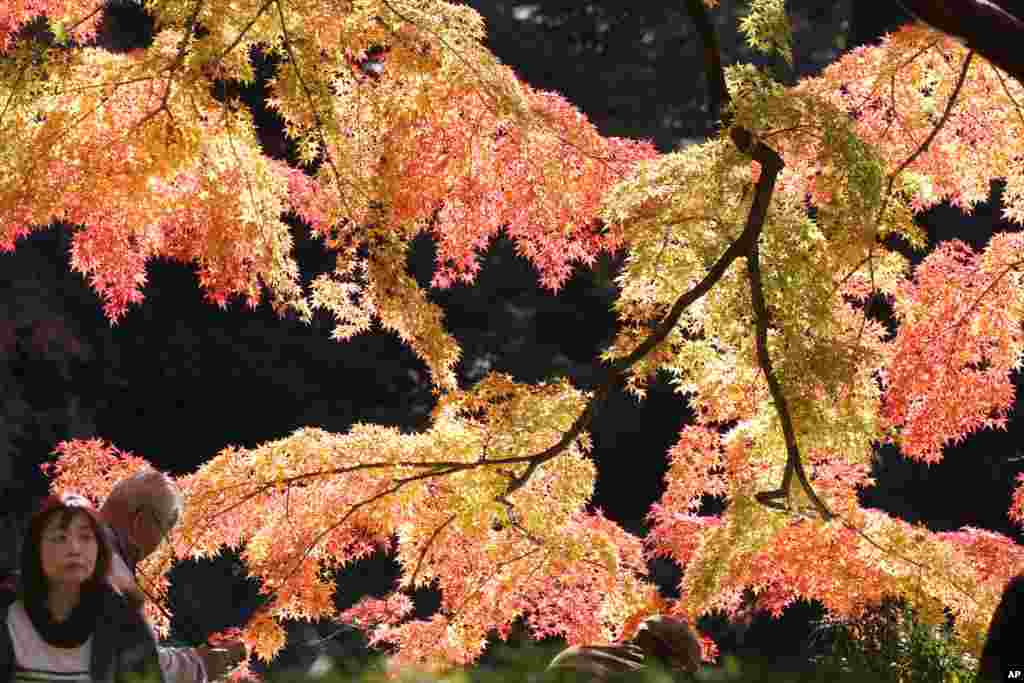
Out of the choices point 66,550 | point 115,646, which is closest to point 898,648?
point 115,646

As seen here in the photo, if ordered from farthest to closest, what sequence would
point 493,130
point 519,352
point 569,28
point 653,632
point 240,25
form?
point 569,28
point 519,352
point 493,130
point 240,25
point 653,632

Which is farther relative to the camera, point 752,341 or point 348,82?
point 348,82

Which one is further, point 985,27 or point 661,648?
point 661,648

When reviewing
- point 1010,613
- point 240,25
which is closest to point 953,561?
point 1010,613

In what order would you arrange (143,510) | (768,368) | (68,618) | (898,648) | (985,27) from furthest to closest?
(898,648) → (768,368) → (143,510) → (985,27) → (68,618)

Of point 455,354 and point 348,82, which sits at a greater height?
point 348,82

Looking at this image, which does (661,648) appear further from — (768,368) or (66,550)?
(66,550)

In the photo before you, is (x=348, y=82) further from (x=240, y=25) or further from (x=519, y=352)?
(x=519, y=352)

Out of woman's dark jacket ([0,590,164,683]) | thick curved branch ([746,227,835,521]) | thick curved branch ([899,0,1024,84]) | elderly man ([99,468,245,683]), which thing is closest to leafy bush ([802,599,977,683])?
thick curved branch ([746,227,835,521])
